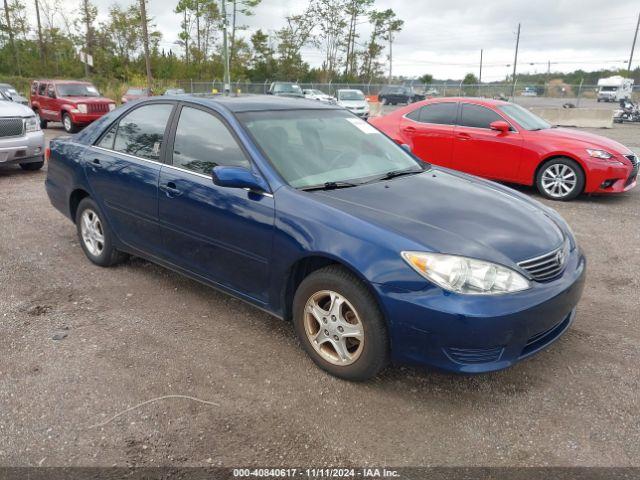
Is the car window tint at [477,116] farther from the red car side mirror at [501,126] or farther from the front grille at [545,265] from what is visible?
the front grille at [545,265]

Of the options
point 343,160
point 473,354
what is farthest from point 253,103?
point 473,354

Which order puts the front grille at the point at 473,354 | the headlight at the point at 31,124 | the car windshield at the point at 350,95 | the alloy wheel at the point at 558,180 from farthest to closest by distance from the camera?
the car windshield at the point at 350,95 → the headlight at the point at 31,124 → the alloy wheel at the point at 558,180 → the front grille at the point at 473,354

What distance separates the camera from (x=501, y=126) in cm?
759

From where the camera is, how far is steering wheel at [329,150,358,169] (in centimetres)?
348

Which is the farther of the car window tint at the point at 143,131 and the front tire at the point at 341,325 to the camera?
the car window tint at the point at 143,131

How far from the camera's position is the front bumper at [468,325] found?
2.45 m

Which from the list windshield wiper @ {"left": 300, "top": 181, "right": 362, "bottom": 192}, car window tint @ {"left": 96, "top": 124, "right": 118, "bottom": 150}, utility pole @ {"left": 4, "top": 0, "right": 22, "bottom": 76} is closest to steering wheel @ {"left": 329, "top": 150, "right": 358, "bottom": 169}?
windshield wiper @ {"left": 300, "top": 181, "right": 362, "bottom": 192}

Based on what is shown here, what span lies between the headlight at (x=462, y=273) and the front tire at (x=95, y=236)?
2.97 metres

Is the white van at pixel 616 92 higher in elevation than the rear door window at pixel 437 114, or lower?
higher

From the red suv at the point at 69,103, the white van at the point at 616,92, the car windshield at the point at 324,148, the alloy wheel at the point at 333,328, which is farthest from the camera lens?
the white van at the point at 616,92

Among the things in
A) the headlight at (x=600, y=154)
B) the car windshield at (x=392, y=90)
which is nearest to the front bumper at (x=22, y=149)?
the headlight at (x=600, y=154)

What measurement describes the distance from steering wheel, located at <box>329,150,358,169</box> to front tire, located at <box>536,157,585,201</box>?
4937 millimetres

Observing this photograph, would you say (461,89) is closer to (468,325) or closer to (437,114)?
(437,114)

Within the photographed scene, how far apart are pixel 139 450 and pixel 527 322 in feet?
6.57
